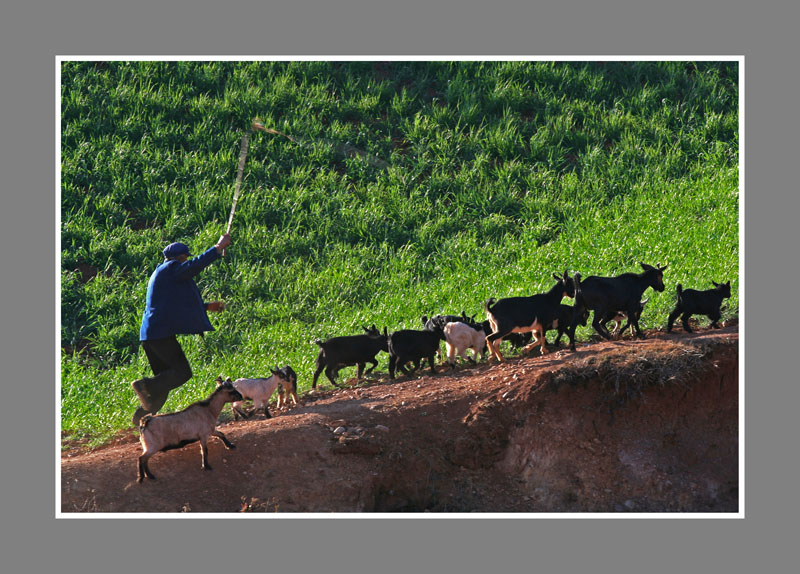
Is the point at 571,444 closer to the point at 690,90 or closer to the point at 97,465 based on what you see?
the point at 97,465

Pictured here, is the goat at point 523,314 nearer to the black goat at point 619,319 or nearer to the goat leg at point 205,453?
the black goat at point 619,319

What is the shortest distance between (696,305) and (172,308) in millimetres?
6020

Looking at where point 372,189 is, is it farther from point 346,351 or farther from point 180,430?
point 180,430

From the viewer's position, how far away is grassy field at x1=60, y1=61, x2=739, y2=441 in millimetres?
14852

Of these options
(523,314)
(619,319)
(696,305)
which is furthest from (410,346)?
(696,305)

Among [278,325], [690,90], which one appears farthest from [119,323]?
[690,90]

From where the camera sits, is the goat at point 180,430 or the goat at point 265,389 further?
the goat at point 265,389

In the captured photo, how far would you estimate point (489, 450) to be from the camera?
33.9 feet

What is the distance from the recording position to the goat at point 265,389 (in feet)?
35.3

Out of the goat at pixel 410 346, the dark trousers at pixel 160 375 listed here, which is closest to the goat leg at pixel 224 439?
the dark trousers at pixel 160 375

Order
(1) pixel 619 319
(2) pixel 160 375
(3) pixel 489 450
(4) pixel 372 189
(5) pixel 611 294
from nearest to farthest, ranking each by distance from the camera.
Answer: (3) pixel 489 450 → (2) pixel 160 375 → (5) pixel 611 294 → (1) pixel 619 319 → (4) pixel 372 189

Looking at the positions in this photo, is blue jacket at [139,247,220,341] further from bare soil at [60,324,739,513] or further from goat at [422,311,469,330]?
goat at [422,311,469,330]

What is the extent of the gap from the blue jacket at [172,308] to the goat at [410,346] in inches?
85.4

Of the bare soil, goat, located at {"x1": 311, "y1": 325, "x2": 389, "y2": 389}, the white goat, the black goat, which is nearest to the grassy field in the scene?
the black goat
